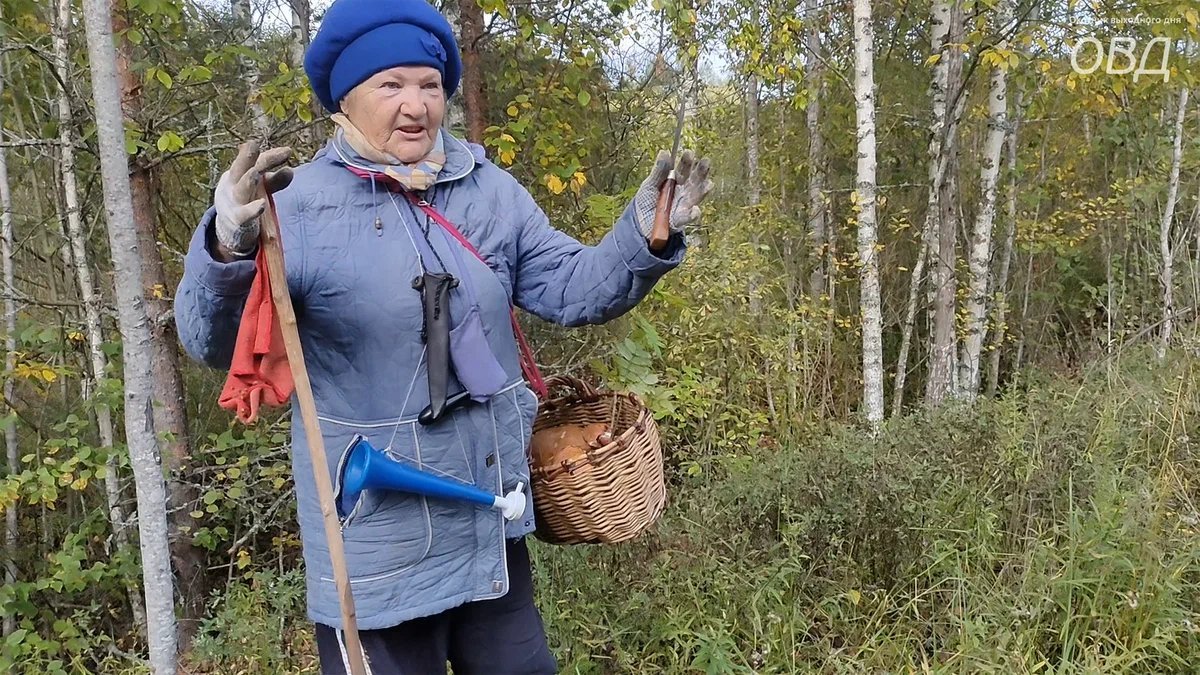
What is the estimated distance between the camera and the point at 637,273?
1.52m

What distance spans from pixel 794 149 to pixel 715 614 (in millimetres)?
5802

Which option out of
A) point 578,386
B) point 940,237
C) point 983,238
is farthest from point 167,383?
point 983,238

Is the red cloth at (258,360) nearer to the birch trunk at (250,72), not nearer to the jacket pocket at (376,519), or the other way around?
the jacket pocket at (376,519)

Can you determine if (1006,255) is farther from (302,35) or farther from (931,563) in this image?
(302,35)

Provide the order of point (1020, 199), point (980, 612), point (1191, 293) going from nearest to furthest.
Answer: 1. point (980, 612)
2. point (1191, 293)
3. point (1020, 199)

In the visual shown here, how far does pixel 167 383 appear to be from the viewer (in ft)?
10.6

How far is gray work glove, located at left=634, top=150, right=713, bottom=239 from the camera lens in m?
1.43

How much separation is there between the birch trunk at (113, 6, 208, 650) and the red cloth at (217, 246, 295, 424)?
75.2 inches

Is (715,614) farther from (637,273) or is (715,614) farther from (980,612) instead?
(637,273)

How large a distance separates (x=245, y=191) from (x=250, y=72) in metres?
2.90

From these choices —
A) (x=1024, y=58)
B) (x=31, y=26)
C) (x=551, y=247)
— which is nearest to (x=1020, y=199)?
(x=1024, y=58)

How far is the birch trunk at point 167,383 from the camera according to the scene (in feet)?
Result: 9.73

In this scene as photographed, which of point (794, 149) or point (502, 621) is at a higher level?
point (794, 149)

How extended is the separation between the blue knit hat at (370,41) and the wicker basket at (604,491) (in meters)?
0.88
